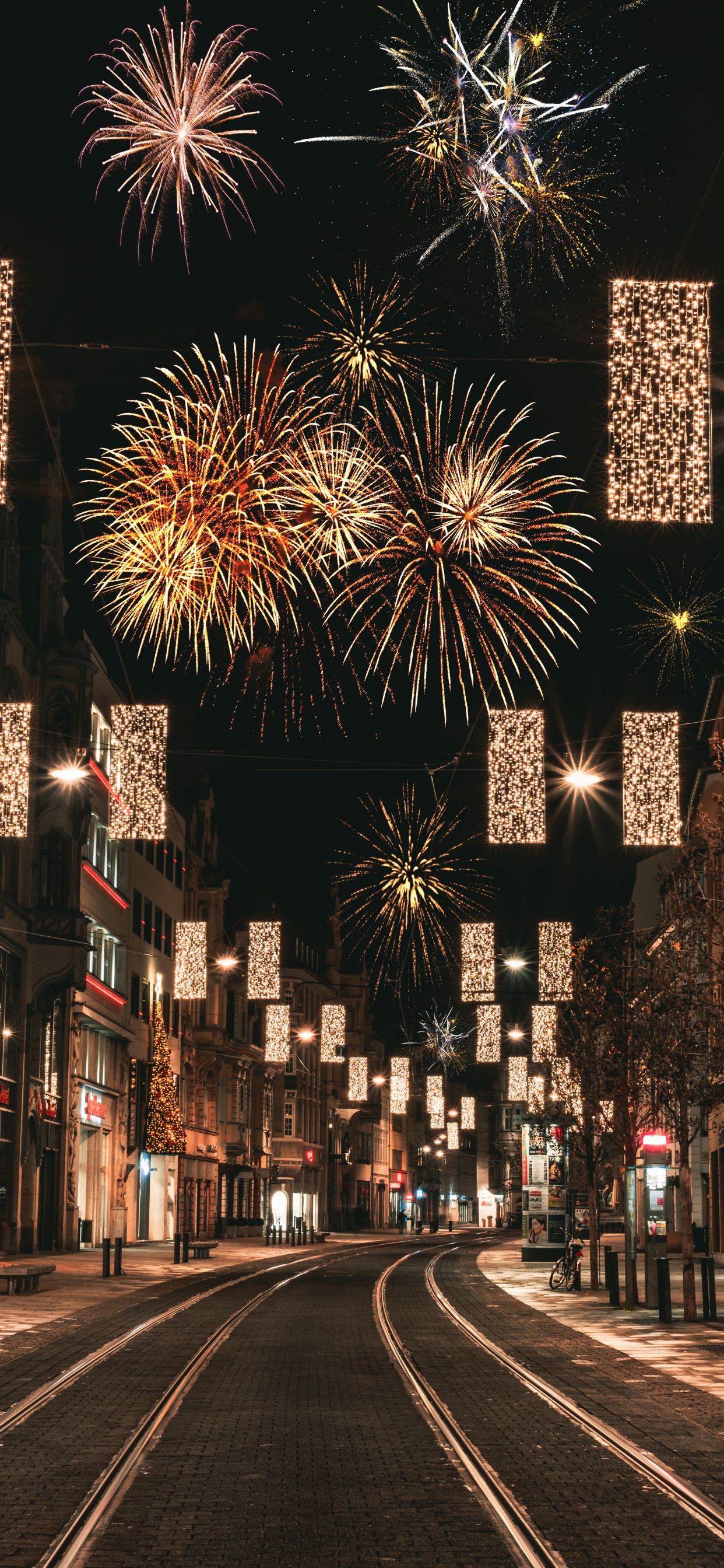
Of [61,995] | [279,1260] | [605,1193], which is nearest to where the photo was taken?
[61,995]

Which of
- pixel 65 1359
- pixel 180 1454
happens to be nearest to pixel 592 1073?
pixel 65 1359

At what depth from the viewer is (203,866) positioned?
76938mm

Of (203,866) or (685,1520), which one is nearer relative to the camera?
(685,1520)

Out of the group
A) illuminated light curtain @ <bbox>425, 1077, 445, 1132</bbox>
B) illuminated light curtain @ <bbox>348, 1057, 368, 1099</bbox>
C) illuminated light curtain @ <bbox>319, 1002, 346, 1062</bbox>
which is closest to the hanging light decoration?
illuminated light curtain @ <bbox>319, 1002, 346, 1062</bbox>

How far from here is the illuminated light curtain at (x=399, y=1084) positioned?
66.1 metres

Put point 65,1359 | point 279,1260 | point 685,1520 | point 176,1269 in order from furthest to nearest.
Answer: point 279,1260
point 176,1269
point 65,1359
point 685,1520

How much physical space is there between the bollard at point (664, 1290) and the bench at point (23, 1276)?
453 inches

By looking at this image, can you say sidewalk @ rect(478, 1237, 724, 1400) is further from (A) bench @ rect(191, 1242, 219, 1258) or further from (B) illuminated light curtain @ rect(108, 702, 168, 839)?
(A) bench @ rect(191, 1242, 219, 1258)

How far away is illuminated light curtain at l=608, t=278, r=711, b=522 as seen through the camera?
1312 cm

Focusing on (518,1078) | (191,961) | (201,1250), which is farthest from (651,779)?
(518,1078)

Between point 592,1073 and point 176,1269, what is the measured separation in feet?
40.1

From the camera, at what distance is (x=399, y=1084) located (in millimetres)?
66062

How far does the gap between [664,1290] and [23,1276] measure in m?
11.9

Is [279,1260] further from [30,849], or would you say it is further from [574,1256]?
[574,1256]
